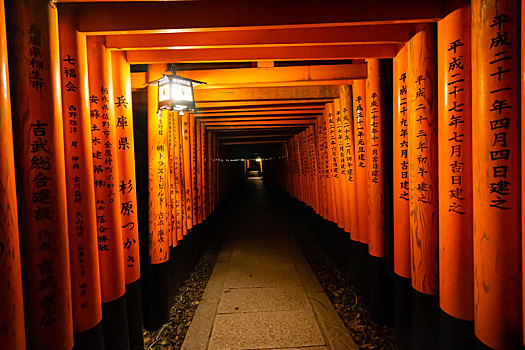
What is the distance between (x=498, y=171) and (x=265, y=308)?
4677 millimetres

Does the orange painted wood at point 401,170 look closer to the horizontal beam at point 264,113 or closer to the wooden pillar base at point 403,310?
the wooden pillar base at point 403,310

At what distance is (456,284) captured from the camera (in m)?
2.85

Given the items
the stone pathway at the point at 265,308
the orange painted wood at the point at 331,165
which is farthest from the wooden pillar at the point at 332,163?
the stone pathway at the point at 265,308

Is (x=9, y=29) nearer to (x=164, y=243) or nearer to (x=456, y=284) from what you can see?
(x=164, y=243)

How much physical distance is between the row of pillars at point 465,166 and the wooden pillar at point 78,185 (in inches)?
148

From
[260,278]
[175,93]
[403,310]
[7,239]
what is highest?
[175,93]

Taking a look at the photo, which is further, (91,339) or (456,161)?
(91,339)

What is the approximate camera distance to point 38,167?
2402 millimetres

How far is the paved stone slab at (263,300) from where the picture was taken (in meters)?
5.62

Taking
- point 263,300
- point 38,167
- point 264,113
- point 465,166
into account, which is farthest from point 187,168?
point 465,166

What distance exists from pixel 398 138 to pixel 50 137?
162 inches

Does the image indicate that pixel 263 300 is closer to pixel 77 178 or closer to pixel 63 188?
pixel 77 178

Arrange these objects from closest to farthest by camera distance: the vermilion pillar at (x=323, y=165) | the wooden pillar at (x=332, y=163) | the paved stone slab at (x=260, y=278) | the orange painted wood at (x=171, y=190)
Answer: the orange painted wood at (x=171, y=190) < the paved stone slab at (x=260, y=278) < the wooden pillar at (x=332, y=163) < the vermilion pillar at (x=323, y=165)

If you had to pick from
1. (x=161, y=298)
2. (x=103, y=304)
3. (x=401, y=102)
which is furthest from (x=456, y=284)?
(x=161, y=298)
